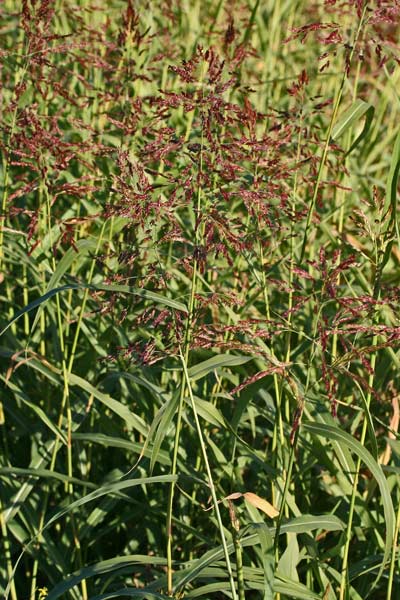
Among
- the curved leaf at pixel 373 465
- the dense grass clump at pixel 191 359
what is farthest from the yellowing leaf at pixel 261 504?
the curved leaf at pixel 373 465

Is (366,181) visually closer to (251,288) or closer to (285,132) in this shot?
(251,288)

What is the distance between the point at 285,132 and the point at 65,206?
1236 mm

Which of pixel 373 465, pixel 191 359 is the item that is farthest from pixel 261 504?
pixel 191 359

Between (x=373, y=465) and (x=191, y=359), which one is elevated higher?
(x=373, y=465)

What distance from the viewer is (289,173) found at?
2.11 metres

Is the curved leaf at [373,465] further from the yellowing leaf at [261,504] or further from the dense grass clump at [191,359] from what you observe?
the yellowing leaf at [261,504]

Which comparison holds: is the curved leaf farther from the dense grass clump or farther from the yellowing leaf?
the yellowing leaf

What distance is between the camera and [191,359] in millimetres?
2467

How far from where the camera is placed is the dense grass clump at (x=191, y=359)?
5.81 feet

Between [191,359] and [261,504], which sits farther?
[191,359]

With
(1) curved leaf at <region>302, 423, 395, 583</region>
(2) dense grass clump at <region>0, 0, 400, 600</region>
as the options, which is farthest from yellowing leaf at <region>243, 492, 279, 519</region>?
(1) curved leaf at <region>302, 423, 395, 583</region>

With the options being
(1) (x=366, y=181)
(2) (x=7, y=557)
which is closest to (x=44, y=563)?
(2) (x=7, y=557)

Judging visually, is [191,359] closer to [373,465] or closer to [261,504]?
[261,504]

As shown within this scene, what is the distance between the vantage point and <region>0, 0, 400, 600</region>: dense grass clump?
1.77 meters
